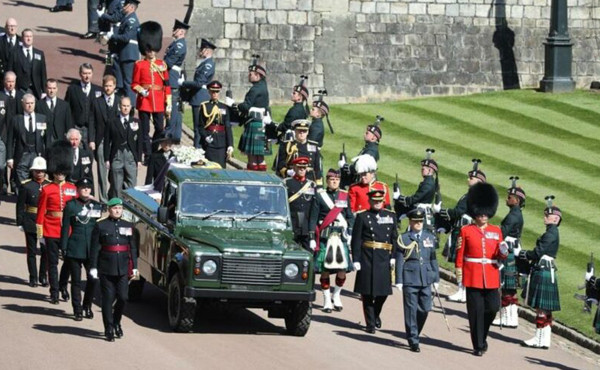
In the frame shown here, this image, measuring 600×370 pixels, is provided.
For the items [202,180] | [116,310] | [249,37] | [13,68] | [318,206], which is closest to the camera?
[116,310]

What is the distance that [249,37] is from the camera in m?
39.2

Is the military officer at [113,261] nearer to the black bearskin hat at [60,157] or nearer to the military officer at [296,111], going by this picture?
the black bearskin hat at [60,157]

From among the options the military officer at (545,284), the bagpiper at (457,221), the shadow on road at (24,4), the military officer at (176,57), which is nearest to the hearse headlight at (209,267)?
the military officer at (545,284)

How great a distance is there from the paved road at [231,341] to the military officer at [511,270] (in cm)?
→ 25

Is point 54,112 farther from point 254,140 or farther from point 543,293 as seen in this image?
point 543,293

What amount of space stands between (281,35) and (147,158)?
9123mm

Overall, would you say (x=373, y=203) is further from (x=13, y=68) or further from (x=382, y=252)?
(x=13, y=68)

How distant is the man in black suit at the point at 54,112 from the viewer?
28.1 m

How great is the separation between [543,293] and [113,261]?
5825 millimetres

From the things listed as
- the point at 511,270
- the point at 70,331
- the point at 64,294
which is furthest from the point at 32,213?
the point at 511,270

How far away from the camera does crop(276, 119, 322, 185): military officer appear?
2705cm

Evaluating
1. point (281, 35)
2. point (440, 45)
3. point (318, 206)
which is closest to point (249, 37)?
point (281, 35)

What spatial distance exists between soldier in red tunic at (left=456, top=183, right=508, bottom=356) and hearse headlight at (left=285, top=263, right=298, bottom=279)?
226 centimetres

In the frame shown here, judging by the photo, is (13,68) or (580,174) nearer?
(13,68)
